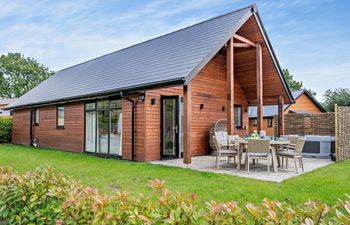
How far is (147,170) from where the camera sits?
7094 millimetres

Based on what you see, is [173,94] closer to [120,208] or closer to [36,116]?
[120,208]

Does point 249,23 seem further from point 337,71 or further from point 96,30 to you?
point 337,71

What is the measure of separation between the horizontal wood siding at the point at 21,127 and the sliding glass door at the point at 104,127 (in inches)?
289

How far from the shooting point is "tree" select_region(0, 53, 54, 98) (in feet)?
138

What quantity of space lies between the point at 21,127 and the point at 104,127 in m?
9.83

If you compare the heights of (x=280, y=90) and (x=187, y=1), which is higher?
(x=187, y=1)

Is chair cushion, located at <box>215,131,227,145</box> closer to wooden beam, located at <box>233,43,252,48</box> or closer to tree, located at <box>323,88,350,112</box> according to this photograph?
wooden beam, located at <box>233,43,252,48</box>

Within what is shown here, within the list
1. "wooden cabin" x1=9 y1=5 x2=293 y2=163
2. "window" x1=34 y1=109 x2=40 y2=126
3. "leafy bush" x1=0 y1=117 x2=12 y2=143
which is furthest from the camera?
"leafy bush" x1=0 y1=117 x2=12 y2=143

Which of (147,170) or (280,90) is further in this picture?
(280,90)

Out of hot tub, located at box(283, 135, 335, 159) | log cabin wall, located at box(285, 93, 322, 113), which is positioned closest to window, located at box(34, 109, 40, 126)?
hot tub, located at box(283, 135, 335, 159)

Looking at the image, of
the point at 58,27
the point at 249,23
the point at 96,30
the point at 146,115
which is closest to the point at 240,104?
the point at 249,23

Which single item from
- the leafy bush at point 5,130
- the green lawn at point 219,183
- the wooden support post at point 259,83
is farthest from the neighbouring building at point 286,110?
the leafy bush at point 5,130

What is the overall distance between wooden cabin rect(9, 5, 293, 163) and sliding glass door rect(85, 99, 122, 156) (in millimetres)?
36

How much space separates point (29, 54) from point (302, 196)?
4932cm
